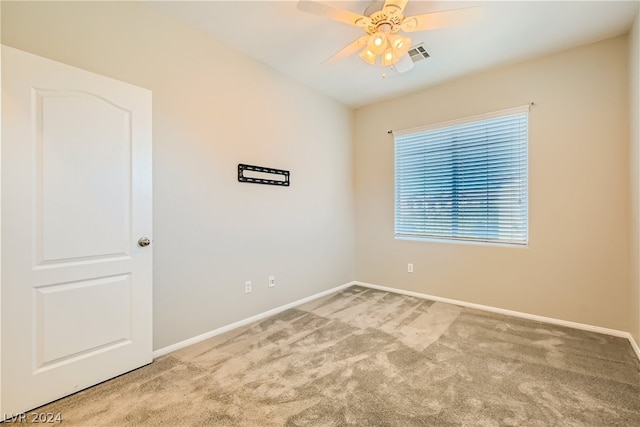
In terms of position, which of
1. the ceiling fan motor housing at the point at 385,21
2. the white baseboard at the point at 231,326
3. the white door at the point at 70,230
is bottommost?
the white baseboard at the point at 231,326

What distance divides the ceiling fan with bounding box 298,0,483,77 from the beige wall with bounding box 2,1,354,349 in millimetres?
1177

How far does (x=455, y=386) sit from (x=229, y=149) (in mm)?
2689

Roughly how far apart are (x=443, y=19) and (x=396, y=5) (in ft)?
1.08

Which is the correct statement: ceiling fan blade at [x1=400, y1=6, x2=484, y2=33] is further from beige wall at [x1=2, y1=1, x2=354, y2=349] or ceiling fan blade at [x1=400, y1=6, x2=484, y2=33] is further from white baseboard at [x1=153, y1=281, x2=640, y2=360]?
white baseboard at [x1=153, y1=281, x2=640, y2=360]

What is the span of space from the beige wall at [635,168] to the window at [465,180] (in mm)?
774

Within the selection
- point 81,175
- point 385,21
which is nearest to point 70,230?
point 81,175

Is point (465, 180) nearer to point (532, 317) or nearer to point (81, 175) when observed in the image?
point (532, 317)

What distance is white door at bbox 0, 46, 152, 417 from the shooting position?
5.19 ft

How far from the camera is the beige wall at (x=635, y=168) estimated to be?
2.25m

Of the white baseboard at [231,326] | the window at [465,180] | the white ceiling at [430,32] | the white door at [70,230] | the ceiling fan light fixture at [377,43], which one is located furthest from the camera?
the window at [465,180]

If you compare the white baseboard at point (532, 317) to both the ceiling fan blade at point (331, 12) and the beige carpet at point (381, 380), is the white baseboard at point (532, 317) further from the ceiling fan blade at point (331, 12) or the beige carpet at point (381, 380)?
the ceiling fan blade at point (331, 12)

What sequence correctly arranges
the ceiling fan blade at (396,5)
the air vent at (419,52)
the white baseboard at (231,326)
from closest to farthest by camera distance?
the ceiling fan blade at (396,5) → the white baseboard at (231,326) → the air vent at (419,52)

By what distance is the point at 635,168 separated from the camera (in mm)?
2334

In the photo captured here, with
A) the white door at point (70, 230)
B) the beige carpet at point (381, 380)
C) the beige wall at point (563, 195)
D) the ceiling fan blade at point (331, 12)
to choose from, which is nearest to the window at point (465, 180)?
the beige wall at point (563, 195)
